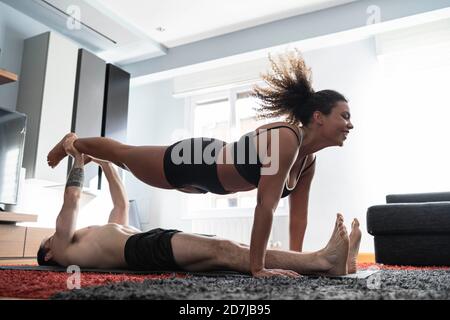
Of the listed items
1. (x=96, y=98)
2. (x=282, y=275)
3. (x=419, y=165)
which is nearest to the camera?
(x=282, y=275)

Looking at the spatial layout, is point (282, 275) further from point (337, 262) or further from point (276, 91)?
point (276, 91)

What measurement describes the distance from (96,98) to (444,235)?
3.06 metres

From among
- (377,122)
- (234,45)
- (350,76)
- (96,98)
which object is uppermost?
(234,45)

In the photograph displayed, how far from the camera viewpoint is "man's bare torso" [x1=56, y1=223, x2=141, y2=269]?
1497mm

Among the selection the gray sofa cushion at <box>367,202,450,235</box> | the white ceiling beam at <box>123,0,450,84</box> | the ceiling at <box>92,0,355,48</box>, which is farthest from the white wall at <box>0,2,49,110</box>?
the gray sofa cushion at <box>367,202,450,235</box>

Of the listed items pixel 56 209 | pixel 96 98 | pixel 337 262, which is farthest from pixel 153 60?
pixel 337 262

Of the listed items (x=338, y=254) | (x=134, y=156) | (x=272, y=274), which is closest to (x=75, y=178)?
(x=134, y=156)

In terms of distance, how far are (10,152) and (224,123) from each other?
2.22m

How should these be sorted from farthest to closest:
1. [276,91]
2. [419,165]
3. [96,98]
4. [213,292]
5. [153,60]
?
[153,60]
[96,98]
[419,165]
[276,91]
[213,292]

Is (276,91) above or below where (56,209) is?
above

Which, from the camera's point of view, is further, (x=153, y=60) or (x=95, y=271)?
(x=153, y=60)

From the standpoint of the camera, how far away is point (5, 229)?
243 cm

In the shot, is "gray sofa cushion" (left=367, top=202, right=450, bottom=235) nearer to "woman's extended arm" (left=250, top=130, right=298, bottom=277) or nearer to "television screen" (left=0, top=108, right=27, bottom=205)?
"woman's extended arm" (left=250, top=130, right=298, bottom=277)

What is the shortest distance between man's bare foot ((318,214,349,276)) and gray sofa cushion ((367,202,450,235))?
1.18 meters
